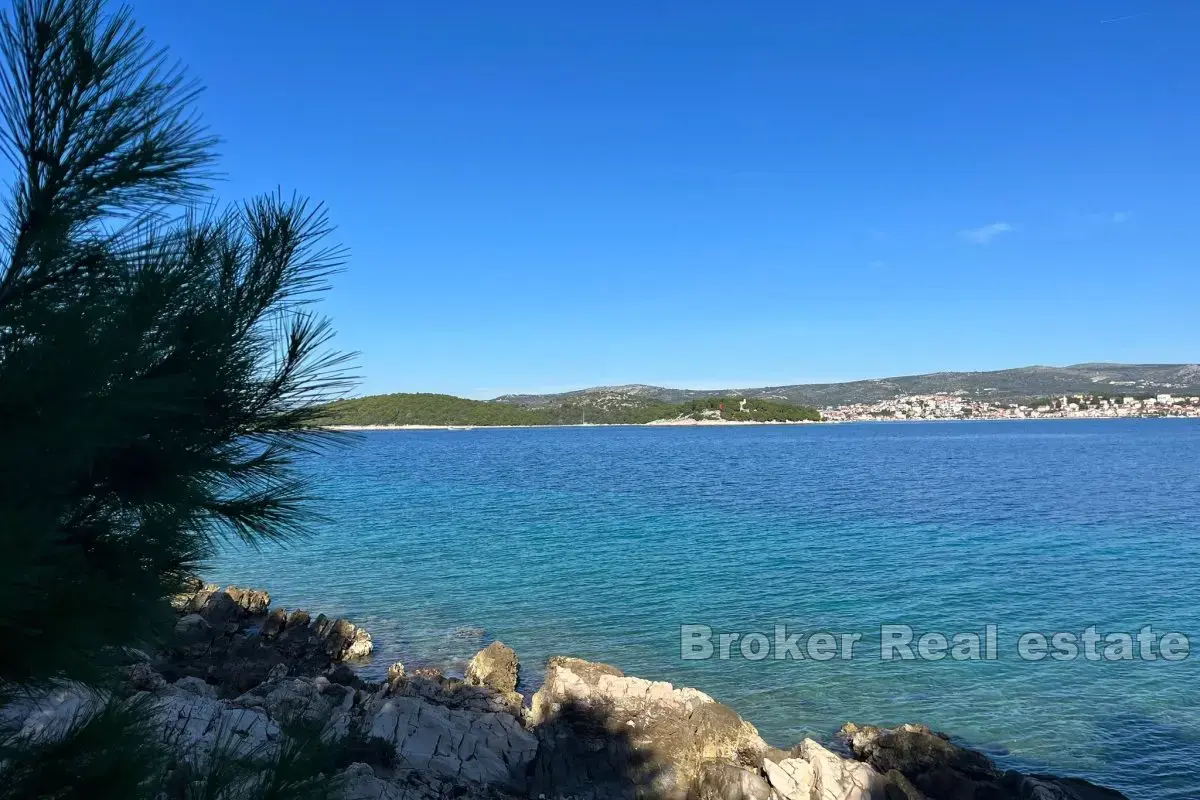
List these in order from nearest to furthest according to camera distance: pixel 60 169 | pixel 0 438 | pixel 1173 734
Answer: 1. pixel 0 438
2. pixel 60 169
3. pixel 1173 734

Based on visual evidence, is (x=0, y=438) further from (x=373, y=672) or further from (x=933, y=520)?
(x=933, y=520)

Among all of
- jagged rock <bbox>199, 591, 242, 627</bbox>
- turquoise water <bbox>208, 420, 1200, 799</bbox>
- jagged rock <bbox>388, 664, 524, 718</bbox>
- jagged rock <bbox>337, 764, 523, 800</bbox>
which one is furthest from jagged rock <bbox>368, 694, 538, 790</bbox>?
jagged rock <bbox>199, 591, 242, 627</bbox>

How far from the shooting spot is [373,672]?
15539mm

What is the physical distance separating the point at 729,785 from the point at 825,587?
13.5m

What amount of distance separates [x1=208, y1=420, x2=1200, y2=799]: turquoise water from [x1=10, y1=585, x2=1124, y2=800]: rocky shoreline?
1845 mm

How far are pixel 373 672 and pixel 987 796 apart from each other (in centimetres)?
1145

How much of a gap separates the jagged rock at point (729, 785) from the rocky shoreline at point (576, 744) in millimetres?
15

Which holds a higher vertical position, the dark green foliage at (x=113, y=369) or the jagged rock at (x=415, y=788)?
the dark green foliage at (x=113, y=369)

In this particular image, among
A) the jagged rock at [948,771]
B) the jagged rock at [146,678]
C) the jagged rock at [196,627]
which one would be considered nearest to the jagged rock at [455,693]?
the jagged rock at [146,678]

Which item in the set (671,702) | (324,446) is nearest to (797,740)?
(671,702)

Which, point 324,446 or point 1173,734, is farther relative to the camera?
point 1173,734

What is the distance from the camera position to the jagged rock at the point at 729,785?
31.1 ft

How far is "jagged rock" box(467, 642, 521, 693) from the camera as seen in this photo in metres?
14.0

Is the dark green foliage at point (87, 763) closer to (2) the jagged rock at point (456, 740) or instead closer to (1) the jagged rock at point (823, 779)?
(2) the jagged rock at point (456, 740)
